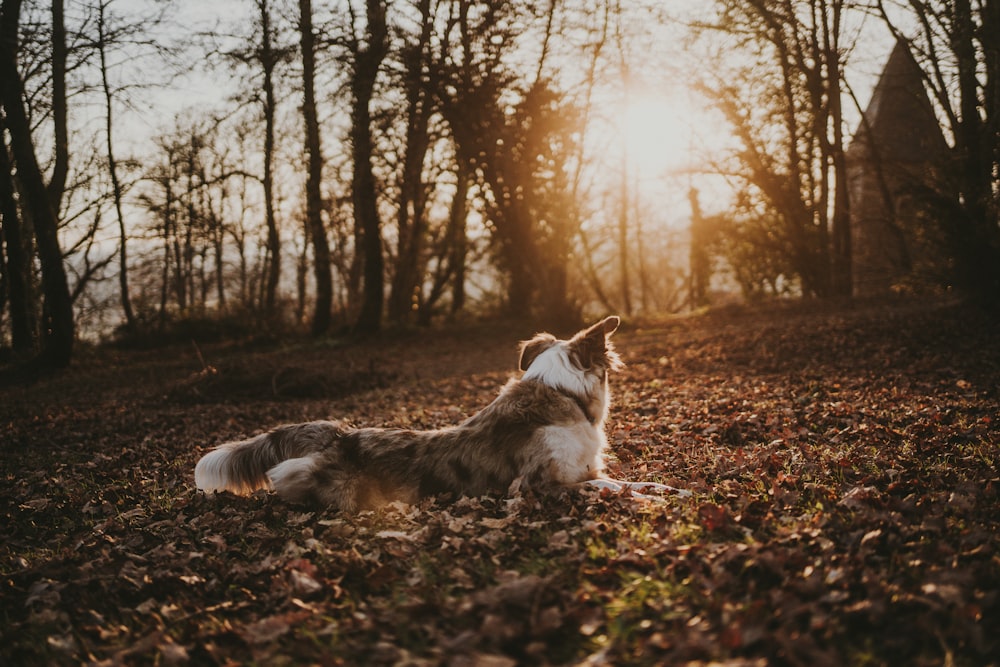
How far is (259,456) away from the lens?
5965 mm

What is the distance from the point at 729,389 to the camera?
11438mm

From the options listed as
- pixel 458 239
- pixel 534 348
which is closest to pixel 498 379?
pixel 534 348

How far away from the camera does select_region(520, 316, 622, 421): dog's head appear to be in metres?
6.06

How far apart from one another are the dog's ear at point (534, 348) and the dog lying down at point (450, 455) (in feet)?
1.13

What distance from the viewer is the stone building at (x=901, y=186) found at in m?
13.5

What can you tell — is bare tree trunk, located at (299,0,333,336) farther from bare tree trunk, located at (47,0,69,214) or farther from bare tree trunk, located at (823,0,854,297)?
bare tree trunk, located at (823,0,854,297)

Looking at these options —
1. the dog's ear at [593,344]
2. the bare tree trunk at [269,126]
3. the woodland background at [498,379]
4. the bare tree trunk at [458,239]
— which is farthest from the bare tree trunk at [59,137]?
the dog's ear at [593,344]

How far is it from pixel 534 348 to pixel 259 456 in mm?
2840

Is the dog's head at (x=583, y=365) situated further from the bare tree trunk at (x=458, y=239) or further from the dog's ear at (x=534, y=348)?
the bare tree trunk at (x=458, y=239)

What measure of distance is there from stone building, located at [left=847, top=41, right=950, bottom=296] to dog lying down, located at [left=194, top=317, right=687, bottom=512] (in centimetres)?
1110

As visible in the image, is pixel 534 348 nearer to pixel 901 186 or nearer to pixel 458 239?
pixel 901 186

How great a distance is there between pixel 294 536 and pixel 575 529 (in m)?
2.29

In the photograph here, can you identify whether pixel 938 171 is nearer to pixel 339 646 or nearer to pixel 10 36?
pixel 339 646

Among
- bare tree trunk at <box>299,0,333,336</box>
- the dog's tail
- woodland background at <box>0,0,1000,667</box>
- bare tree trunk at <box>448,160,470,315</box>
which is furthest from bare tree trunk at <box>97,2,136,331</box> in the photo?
the dog's tail
